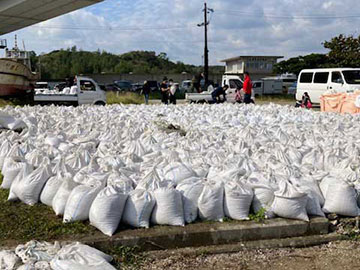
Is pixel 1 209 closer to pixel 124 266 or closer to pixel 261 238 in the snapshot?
pixel 124 266

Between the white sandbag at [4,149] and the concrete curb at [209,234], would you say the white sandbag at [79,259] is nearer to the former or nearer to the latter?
the concrete curb at [209,234]

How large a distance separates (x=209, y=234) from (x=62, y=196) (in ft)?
4.10

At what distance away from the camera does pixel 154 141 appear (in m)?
4.66

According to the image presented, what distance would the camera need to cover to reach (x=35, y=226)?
9.12 feet

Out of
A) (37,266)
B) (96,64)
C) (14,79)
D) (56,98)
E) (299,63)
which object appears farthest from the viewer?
(96,64)

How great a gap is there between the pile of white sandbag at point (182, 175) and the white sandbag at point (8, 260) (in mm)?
533

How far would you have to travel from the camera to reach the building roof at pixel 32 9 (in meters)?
16.1

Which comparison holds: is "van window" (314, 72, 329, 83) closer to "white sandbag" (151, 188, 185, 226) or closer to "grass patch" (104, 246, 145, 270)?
"white sandbag" (151, 188, 185, 226)

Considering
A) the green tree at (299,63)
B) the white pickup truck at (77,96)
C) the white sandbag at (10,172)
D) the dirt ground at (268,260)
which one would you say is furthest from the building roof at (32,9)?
the green tree at (299,63)

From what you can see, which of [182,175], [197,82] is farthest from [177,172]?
[197,82]

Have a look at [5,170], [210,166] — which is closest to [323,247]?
[210,166]

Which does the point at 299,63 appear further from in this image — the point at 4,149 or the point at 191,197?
the point at 191,197

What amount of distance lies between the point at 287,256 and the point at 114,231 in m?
1.35

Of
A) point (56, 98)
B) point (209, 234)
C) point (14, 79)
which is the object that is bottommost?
point (209, 234)
